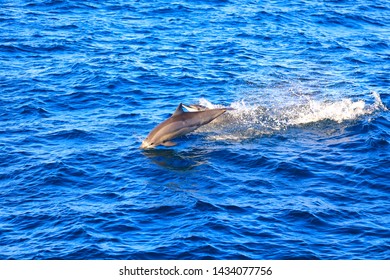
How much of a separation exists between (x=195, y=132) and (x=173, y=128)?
6.02 ft

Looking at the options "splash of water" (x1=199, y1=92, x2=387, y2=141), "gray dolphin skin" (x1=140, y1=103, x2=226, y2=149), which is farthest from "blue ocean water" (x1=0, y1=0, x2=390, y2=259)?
"gray dolphin skin" (x1=140, y1=103, x2=226, y2=149)

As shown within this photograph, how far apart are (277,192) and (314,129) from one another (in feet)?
17.9

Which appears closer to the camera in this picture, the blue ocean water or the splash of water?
the blue ocean water

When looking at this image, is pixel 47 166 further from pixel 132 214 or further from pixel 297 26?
pixel 297 26

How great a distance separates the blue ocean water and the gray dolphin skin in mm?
362

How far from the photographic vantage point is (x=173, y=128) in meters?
25.2

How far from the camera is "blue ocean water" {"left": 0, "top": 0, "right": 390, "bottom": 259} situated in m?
19.9

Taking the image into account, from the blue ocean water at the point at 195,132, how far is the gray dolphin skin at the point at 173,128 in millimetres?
362

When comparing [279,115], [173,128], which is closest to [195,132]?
[173,128]

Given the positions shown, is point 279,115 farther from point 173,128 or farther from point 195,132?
point 173,128

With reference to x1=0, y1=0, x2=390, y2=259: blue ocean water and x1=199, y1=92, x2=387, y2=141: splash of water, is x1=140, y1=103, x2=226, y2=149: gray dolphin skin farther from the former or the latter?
x1=199, y1=92, x2=387, y2=141: splash of water

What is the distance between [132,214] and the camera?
2088 centimetres

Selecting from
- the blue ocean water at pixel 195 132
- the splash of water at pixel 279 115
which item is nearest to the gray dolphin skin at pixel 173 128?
the blue ocean water at pixel 195 132

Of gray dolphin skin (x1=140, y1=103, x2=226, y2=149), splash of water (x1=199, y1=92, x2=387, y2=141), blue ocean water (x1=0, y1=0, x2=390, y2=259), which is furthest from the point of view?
splash of water (x1=199, y1=92, x2=387, y2=141)
